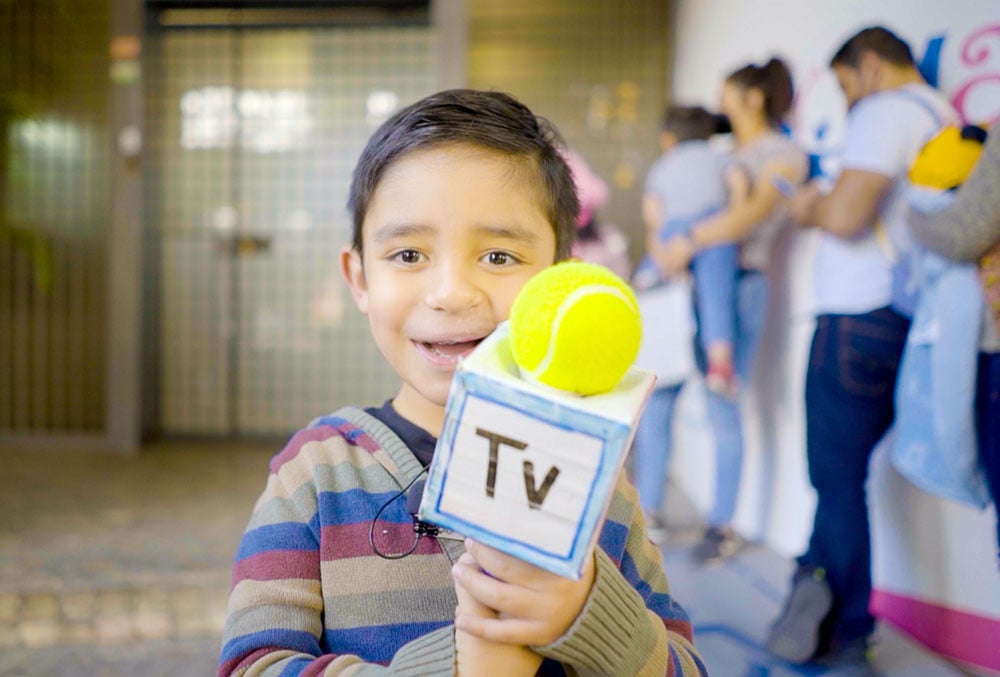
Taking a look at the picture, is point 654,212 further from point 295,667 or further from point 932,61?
point 295,667

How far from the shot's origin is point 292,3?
3816 millimetres

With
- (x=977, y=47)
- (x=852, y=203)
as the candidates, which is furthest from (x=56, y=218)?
(x=977, y=47)

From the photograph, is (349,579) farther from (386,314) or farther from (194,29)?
(194,29)

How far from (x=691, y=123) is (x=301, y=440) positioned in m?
2.16

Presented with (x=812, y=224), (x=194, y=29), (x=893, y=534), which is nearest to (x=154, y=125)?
(x=194, y=29)

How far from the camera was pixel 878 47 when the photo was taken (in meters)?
1.74

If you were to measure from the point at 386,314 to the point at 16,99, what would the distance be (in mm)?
3396

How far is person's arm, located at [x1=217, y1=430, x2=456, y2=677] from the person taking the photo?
60 cm

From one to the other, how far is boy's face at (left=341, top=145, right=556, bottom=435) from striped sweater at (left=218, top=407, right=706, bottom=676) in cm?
10

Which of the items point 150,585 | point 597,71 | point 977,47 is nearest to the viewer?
point 977,47

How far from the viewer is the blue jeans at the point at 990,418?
1358 millimetres

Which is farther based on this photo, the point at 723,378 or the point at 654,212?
the point at 654,212

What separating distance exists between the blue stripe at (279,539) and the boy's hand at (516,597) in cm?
22

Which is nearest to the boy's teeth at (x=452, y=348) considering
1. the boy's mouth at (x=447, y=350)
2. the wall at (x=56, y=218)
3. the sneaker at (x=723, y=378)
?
the boy's mouth at (x=447, y=350)
